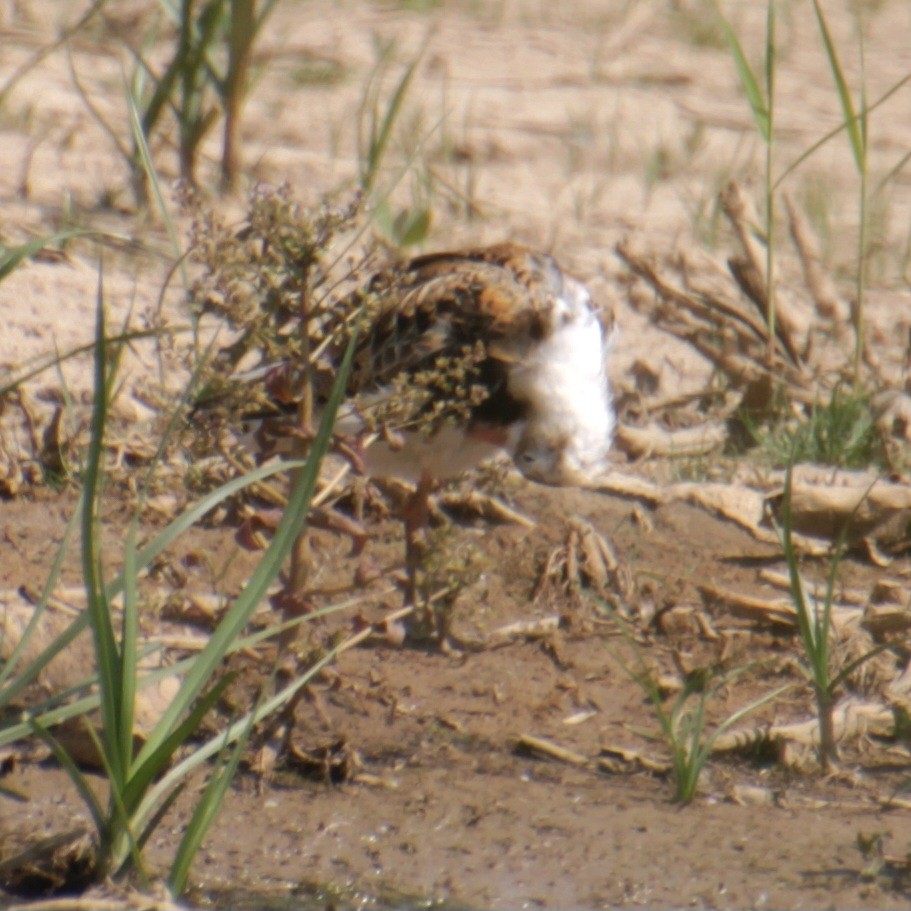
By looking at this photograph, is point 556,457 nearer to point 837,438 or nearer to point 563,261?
point 837,438

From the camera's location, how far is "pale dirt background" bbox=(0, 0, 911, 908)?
3.19 metres

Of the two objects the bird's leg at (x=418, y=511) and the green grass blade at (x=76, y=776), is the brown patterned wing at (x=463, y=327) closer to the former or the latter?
the bird's leg at (x=418, y=511)

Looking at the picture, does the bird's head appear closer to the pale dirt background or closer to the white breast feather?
the white breast feather

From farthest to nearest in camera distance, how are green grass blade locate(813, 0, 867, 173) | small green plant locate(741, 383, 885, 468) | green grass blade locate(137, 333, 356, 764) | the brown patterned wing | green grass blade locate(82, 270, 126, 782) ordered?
small green plant locate(741, 383, 885, 468) < the brown patterned wing < green grass blade locate(813, 0, 867, 173) < green grass blade locate(137, 333, 356, 764) < green grass blade locate(82, 270, 126, 782)

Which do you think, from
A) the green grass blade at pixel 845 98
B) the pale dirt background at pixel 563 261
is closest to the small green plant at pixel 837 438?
the pale dirt background at pixel 563 261

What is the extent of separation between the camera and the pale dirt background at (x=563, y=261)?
3.19m

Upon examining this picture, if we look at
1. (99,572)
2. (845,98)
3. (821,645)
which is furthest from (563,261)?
(99,572)

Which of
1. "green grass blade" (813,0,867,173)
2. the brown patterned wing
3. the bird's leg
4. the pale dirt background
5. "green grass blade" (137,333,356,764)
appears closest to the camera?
"green grass blade" (137,333,356,764)

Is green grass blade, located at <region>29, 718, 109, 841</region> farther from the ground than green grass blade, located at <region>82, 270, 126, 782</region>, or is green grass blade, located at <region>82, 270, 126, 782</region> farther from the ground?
green grass blade, located at <region>82, 270, 126, 782</region>

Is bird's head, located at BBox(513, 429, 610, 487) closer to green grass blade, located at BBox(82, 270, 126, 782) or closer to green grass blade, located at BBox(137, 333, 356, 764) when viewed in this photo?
green grass blade, located at BBox(137, 333, 356, 764)

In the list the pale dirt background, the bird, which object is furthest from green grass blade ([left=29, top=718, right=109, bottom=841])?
the bird

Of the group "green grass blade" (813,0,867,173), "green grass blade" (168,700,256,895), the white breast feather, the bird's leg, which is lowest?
the bird's leg

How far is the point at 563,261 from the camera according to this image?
6191 mm

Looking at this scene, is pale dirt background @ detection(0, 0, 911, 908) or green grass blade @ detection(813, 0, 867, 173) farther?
green grass blade @ detection(813, 0, 867, 173)
